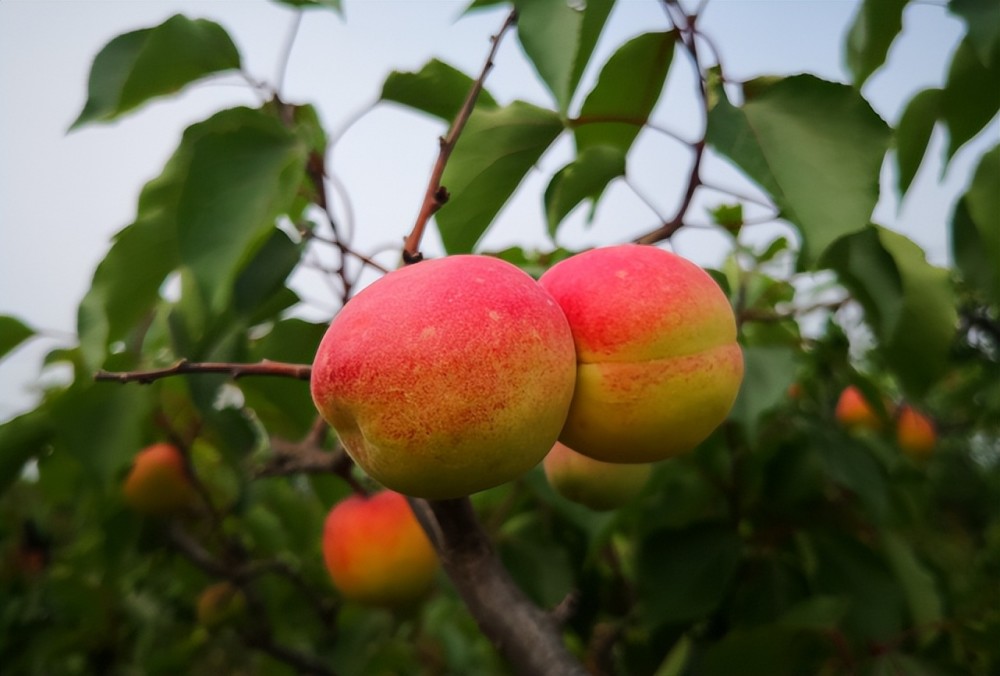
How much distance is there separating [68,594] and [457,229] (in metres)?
1.55

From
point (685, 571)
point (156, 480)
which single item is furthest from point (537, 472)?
point (156, 480)

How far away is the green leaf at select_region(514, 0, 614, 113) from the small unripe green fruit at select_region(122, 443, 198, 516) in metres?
1.16

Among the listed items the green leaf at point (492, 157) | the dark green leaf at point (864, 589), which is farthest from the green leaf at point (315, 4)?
the dark green leaf at point (864, 589)

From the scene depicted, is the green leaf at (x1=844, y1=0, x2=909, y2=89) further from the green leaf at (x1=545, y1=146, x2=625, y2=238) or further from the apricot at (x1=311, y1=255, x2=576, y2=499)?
the apricot at (x1=311, y1=255, x2=576, y2=499)

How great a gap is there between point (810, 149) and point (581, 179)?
11.4 inches

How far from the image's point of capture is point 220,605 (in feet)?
5.56

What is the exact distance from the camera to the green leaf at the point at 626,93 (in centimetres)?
88

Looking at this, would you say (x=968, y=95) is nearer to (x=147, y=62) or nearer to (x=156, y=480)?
(x=147, y=62)

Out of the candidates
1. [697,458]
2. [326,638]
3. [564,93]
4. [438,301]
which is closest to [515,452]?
[438,301]

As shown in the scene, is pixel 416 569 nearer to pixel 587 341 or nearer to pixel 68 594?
pixel 587 341

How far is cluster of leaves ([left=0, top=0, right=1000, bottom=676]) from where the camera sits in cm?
73

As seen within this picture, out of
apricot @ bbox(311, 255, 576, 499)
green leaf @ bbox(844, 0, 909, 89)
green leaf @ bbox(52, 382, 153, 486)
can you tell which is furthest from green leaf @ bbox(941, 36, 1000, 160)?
green leaf @ bbox(52, 382, 153, 486)

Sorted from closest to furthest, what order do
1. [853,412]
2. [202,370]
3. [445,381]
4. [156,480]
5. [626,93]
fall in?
[445,381], [202,370], [626,93], [156,480], [853,412]

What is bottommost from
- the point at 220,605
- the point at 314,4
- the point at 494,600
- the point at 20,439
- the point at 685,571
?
the point at 220,605
